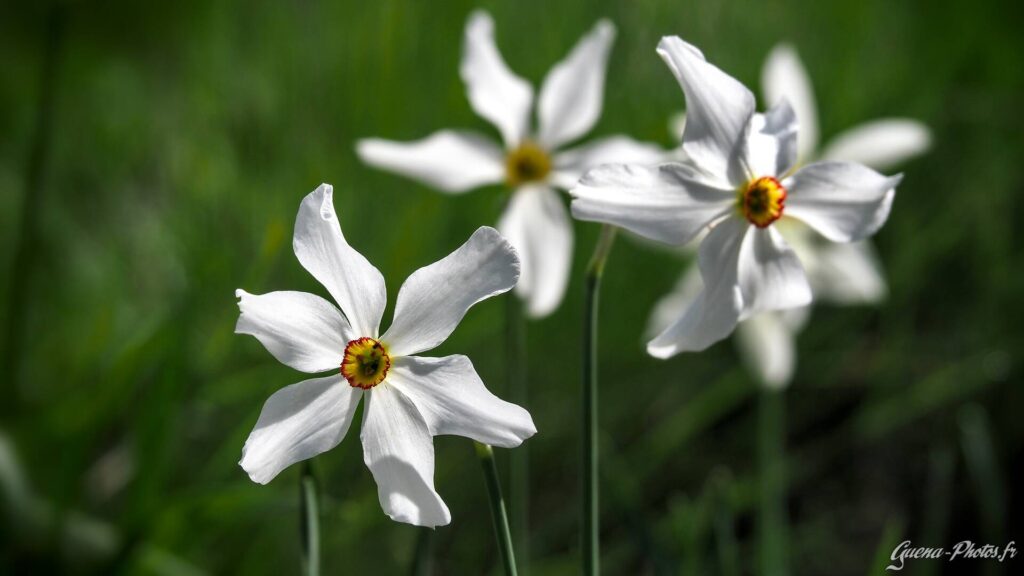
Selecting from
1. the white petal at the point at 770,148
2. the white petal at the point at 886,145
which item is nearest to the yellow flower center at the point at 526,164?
the white petal at the point at 770,148

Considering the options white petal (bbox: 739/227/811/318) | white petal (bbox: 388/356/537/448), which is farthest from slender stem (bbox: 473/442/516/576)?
white petal (bbox: 739/227/811/318)

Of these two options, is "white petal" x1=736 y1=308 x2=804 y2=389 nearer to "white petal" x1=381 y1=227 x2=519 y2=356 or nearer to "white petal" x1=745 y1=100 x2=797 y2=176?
"white petal" x1=745 y1=100 x2=797 y2=176

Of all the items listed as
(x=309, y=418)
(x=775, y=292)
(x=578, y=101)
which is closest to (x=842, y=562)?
(x=578, y=101)

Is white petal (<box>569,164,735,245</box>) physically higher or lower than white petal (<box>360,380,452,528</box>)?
higher

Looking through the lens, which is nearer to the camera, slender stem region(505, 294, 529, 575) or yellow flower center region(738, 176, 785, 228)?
yellow flower center region(738, 176, 785, 228)

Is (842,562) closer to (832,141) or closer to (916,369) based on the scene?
(916,369)

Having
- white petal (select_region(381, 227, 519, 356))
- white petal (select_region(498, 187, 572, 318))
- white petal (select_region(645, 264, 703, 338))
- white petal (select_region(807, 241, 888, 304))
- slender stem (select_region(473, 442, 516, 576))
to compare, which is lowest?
slender stem (select_region(473, 442, 516, 576))

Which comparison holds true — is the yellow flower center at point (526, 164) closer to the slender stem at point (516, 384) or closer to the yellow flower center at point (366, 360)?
the slender stem at point (516, 384)

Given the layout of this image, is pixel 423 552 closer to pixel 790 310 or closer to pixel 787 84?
pixel 790 310
